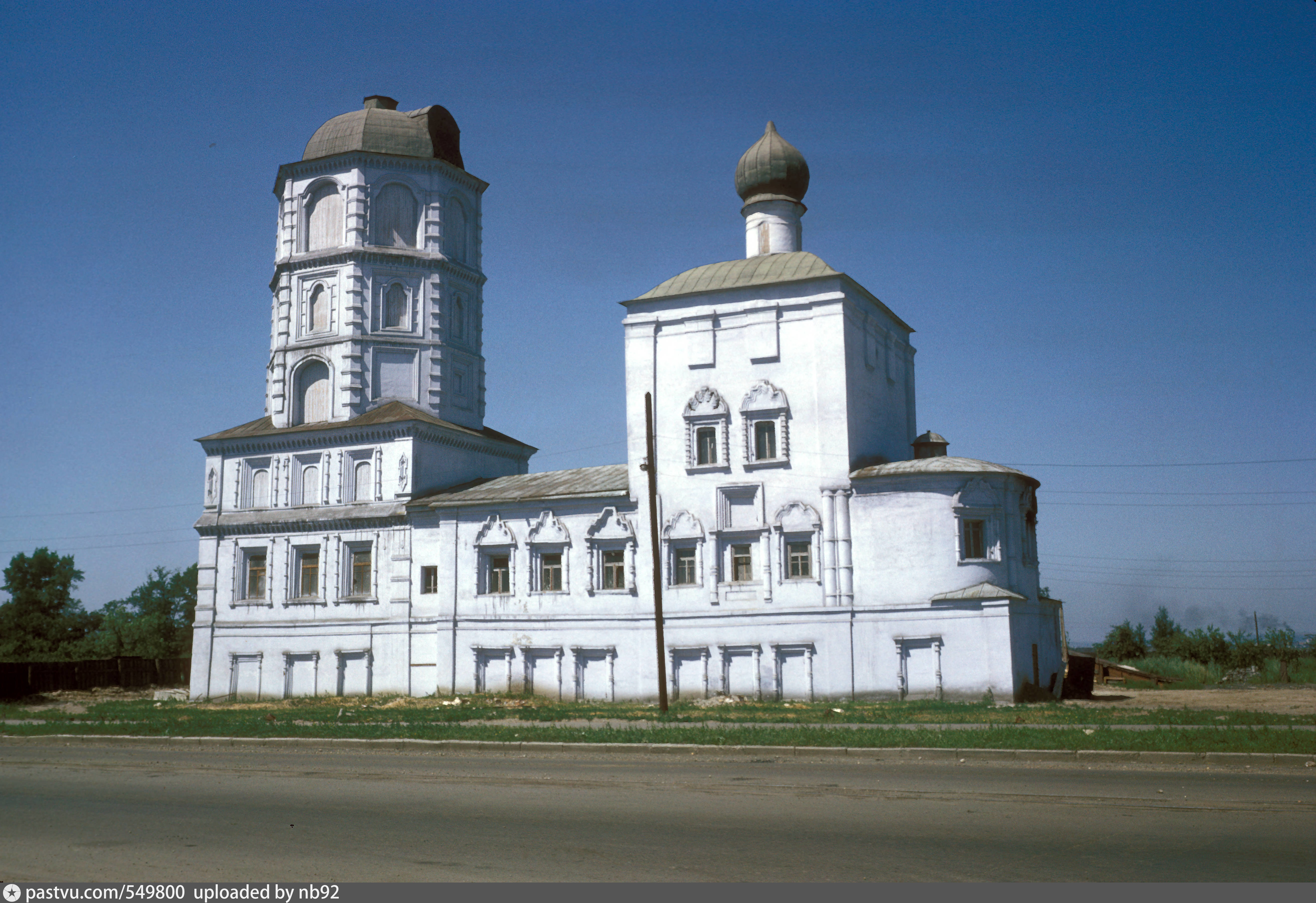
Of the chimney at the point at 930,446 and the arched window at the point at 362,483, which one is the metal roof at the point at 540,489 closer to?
the arched window at the point at 362,483

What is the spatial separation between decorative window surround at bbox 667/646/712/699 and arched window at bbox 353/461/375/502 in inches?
485

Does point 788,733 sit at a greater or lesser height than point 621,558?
lesser

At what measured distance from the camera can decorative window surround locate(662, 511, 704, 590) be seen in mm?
32062

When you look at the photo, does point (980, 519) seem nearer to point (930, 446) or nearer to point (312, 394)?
point (930, 446)

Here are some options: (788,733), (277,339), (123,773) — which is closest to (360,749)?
(123,773)

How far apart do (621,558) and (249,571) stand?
1437 centimetres

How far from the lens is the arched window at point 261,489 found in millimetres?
38094

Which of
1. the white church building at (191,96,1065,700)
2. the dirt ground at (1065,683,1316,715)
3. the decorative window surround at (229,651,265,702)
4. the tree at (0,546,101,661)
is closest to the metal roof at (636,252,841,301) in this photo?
the white church building at (191,96,1065,700)

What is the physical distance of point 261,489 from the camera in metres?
38.3

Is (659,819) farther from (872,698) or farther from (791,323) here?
(791,323)

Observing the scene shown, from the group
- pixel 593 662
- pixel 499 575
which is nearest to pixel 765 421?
pixel 593 662

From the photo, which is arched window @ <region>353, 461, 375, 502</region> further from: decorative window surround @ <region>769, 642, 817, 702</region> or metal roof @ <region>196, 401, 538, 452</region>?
decorative window surround @ <region>769, 642, 817, 702</region>

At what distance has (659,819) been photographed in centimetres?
968

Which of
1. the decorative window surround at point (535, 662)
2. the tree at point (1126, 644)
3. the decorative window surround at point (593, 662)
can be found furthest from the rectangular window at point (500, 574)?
the tree at point (1126, 644)
